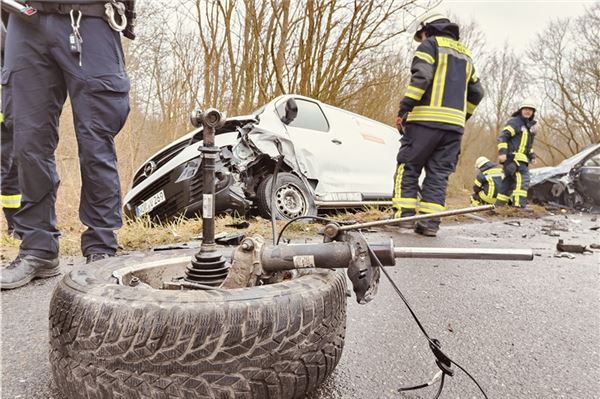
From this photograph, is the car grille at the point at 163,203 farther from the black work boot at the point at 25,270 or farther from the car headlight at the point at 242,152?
the black work boot at the point at 25,270

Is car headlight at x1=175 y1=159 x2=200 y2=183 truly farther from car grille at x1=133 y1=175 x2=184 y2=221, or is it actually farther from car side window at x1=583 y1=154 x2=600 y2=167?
car side window at x1=583 y1=154 x2=600 y2=167

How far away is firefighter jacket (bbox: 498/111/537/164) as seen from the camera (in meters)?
7.54

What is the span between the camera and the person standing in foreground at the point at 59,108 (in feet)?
6.65

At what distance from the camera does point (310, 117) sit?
520 centimetres

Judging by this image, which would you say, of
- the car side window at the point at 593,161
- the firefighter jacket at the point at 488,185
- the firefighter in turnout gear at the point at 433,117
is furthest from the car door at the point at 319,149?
the car side window at the point at 593,161

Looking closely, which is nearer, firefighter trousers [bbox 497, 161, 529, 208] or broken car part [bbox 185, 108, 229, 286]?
broken car part [bbox 185, 108, 229, 286]

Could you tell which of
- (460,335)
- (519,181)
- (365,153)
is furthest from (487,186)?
(460,335)

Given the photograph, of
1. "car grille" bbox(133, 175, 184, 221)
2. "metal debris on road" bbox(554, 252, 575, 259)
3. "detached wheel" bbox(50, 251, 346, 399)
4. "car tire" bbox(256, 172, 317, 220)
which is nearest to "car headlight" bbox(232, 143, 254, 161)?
"car tire" bbox(256, 172, 317, 220)

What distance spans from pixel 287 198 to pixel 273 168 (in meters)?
0.34

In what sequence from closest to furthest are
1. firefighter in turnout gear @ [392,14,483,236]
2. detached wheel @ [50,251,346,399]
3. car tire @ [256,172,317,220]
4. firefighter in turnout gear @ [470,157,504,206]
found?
detached wheel @ [50,251,346,399] < firefighter in turnout gear @ [392,14,483,236] < car tire @ [256,172,317,220] < firefighter in turnout gear @ [470,157,504,206]

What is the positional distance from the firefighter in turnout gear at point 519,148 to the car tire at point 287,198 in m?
4.77

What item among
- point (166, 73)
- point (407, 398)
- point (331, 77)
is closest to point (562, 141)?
point (331, 77)

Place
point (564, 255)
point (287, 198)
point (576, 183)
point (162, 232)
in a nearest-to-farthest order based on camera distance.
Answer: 1. point (564, 255)
2. point (162, 232)
3. point (287, 198)
4. point (576, 183)

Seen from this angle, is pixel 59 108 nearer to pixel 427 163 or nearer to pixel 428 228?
pixel 428 228
